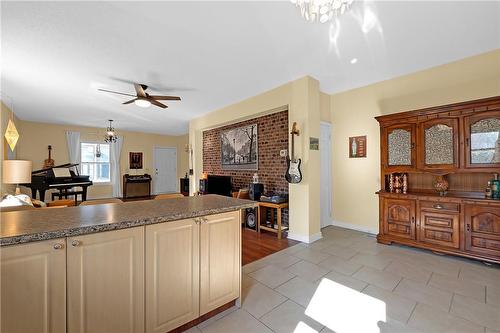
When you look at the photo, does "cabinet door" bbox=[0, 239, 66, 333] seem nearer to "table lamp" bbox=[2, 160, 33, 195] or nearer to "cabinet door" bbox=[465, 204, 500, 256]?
"table lamp" bbox=[2, 160, 33, 195]

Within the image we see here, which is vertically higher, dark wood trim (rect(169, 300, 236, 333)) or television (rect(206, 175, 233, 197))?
television (rect(206, 175, 233, 197))

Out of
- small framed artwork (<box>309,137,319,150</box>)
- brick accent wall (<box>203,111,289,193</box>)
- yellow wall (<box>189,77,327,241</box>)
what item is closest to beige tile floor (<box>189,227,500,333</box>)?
yellow wall (<box>189,77,327,241</box>)

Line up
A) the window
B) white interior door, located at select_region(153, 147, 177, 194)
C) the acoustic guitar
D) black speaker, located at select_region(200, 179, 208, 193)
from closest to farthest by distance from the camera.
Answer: black speaker, located at select_region(200, 179, 208, 193) → the acoustic guitar → the window → white interior door, located at select_region(153, 147, 177, 194)

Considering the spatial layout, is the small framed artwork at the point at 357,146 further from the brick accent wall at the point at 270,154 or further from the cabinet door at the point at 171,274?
the cabinet door at the point at 171,274

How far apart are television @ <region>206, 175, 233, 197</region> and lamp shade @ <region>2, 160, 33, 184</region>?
335 cm

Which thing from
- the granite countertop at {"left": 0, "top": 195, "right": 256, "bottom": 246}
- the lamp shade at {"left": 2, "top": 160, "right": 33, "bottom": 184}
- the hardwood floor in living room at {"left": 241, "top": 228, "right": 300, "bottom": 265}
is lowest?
the hardwood floor in living room at {"left": 241, "top": 228, "right": 300, "bottom": 265}

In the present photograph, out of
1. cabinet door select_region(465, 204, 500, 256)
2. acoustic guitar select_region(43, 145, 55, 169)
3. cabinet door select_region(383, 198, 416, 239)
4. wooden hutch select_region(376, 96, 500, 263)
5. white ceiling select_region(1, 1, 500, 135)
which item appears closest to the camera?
white ceiling select_region(1, 1, 500, 135)

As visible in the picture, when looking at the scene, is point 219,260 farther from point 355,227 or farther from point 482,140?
point 482,140

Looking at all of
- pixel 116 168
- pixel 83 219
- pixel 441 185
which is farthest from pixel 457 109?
pixel 116 168

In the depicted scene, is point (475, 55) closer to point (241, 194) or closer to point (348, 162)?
point (348, 162)

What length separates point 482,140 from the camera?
2723 mm

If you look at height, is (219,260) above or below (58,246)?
below

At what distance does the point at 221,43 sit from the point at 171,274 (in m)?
2.52

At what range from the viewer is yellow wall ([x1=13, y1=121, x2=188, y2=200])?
22.5 ft
